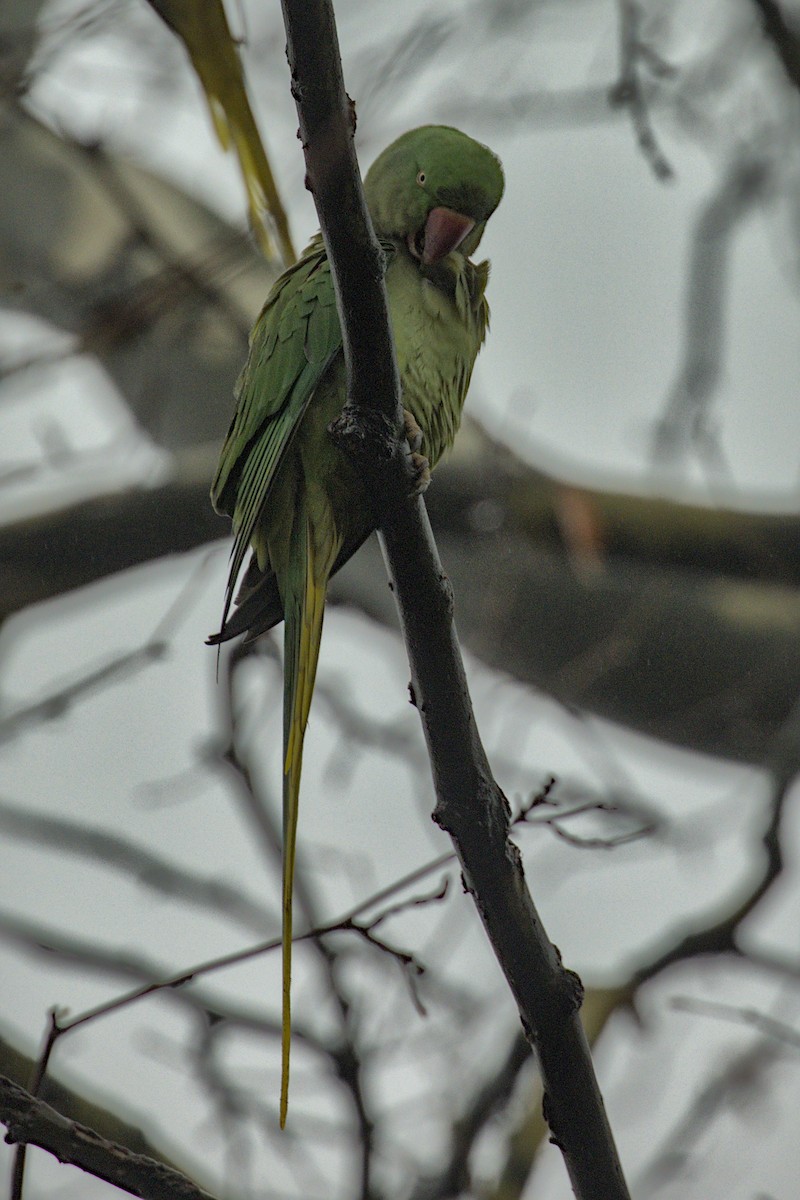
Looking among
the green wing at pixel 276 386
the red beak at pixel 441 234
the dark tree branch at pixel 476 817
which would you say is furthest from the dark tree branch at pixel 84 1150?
the red beak at pixel 441 234

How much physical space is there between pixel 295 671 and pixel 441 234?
0.98 m

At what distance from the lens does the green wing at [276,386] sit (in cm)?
217

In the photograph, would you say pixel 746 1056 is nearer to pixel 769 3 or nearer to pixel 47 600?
pixel 47 600

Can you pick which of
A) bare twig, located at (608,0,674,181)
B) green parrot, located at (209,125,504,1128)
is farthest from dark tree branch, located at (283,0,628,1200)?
bare twig, located at (608,0,674,181)

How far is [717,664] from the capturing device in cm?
432

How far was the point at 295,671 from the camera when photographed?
1.90 meters

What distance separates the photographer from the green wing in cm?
217

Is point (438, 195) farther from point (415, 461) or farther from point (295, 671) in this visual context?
point (295, 671)

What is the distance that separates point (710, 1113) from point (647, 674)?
1.52 meters

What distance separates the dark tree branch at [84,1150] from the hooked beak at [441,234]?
5.52 feet

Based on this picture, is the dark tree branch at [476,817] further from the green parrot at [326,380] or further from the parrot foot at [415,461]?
the green parrot at [326,380]

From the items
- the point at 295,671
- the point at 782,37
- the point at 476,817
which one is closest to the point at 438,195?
the point at 295,671

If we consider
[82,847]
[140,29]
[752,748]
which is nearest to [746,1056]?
[752,748]

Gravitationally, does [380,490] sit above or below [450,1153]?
above
